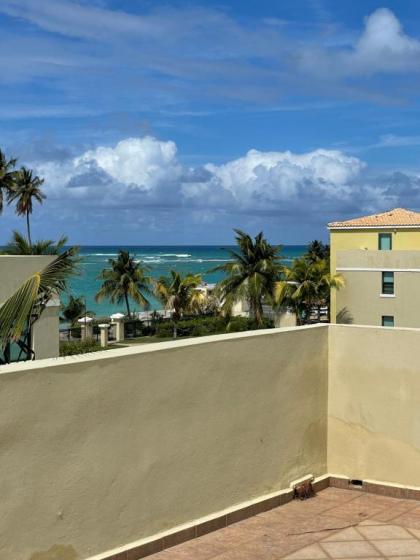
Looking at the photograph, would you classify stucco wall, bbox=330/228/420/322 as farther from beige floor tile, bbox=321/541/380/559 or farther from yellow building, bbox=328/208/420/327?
beige floor tile, bbox=321/541/380/559

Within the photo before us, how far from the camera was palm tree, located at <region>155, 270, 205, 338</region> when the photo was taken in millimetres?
46281

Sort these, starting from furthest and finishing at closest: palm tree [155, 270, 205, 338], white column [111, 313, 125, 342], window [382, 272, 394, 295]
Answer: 1. palm tree [155, 270, 205, 338]
2. white column [111, 313, 125, 342]
3. window [382, 272, 394, 295]

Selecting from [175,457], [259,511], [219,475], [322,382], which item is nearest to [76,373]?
[175,457]

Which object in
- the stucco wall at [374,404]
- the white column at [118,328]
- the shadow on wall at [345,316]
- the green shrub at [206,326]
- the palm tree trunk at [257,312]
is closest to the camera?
the stucco wall at [374,404]

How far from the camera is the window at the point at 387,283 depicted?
132 ft

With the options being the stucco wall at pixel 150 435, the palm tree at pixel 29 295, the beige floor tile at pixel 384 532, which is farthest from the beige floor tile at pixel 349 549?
the palm tree at pixel 29 295

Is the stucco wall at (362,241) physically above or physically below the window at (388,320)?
above

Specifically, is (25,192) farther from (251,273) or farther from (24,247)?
(24,247)

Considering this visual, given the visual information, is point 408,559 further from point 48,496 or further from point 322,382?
point 48,496

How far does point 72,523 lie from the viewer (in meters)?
6.27

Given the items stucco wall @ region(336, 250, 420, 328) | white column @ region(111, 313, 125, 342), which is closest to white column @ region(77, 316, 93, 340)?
A: white column @ region(111, 313, 125, 342)

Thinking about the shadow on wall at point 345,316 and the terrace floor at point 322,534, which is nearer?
the terrace floor at point 322,534

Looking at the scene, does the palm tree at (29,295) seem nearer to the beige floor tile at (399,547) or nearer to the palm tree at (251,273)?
the beige floor tile at (399,547)

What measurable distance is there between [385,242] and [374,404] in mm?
35578
